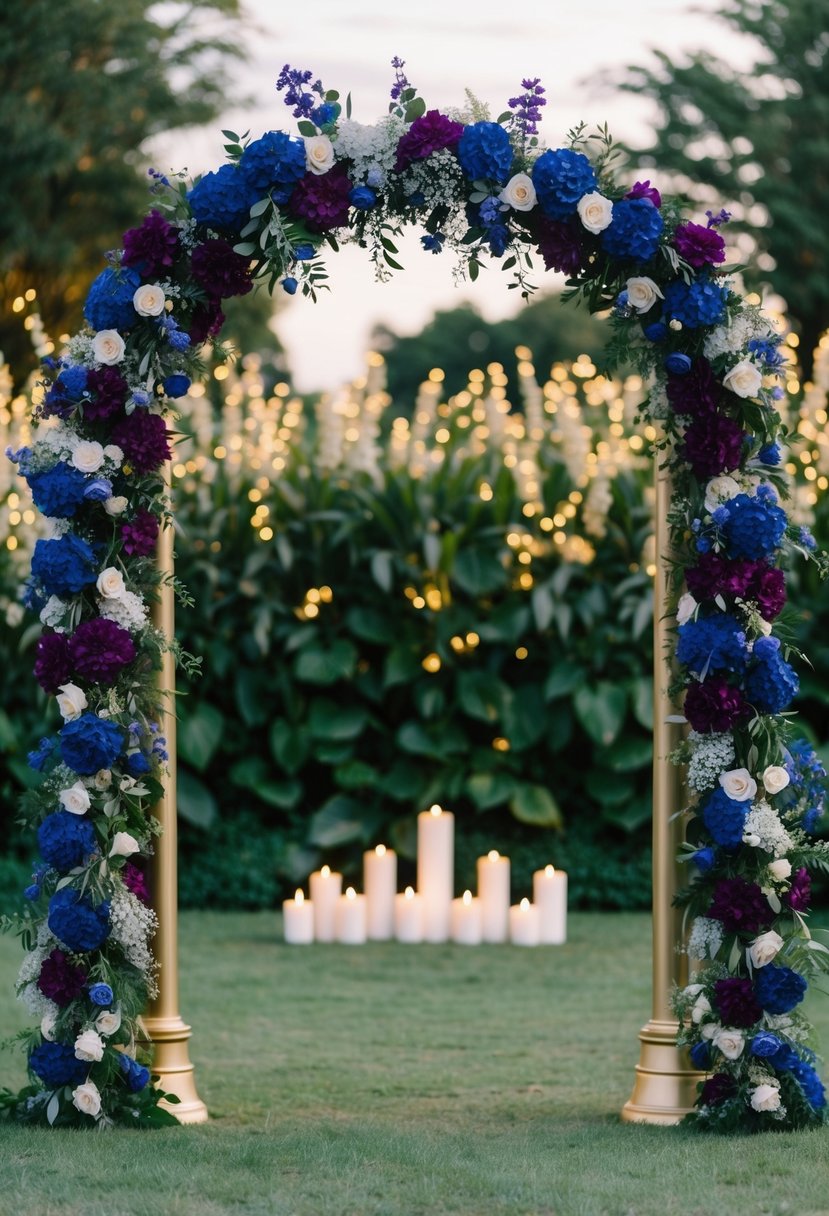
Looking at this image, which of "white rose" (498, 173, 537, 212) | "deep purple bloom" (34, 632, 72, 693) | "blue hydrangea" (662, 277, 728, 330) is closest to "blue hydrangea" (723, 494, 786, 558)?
"blue hydrangea" (662, 277, 728, 330)

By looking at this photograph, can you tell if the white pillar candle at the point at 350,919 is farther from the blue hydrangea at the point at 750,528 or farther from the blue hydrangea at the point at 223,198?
the blue hydrangea at the point at 223,198

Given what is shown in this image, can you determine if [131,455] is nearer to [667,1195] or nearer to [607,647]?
[667,1195]

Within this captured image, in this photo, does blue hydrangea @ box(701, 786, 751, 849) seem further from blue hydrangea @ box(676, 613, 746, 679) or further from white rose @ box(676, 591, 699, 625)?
white rose @ box(676, 591, 699, 625)

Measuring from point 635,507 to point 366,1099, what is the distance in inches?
179

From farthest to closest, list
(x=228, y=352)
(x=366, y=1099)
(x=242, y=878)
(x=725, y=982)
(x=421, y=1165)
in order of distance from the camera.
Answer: (x=242, y=878) < (x=366, y=1099) < (x=228, y=352) < (x=725, y=982) < (x=421, y=1165)

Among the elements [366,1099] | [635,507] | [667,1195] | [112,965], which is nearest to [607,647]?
[635,507]

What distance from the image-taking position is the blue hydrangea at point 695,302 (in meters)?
4.26

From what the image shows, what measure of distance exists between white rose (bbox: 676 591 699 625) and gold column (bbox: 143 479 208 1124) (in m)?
1.45

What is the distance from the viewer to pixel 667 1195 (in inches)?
136

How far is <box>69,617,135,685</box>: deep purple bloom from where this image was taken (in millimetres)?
4320

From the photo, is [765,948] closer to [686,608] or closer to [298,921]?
[686,608]

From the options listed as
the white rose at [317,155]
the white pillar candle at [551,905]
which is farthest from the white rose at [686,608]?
the white pillar candle at [551,905]

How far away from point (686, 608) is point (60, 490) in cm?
176

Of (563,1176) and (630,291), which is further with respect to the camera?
(630,291)
